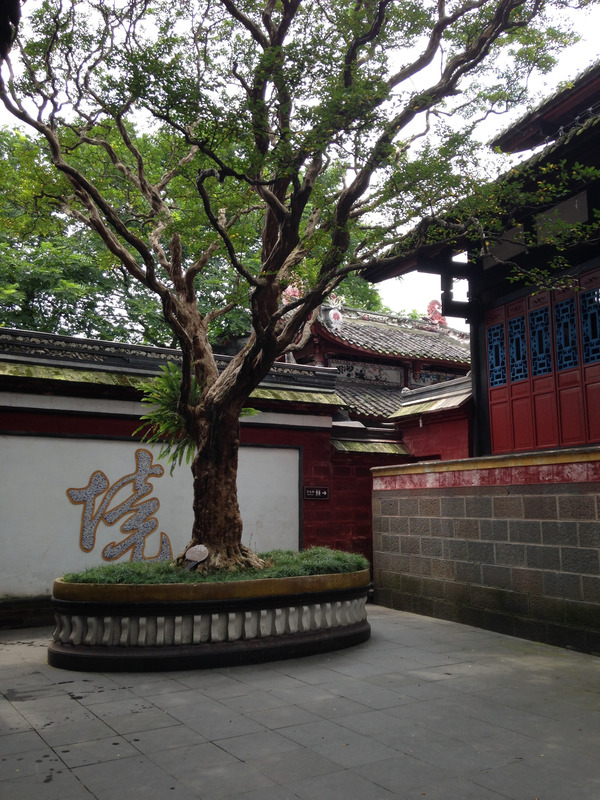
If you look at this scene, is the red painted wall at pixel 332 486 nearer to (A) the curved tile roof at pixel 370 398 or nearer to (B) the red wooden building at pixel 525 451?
(B) the red wooden building at pixel 525 451

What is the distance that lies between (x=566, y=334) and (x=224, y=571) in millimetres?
5598

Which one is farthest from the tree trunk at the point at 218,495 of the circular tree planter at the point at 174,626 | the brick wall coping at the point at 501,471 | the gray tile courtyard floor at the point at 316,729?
the brick wall coping at the point at 501,471

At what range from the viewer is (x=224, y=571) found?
22.5 ft

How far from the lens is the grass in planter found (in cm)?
638

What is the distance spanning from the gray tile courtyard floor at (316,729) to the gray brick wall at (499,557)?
0.56 m

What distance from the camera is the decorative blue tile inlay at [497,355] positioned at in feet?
33.2

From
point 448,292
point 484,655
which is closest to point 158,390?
point 484,655

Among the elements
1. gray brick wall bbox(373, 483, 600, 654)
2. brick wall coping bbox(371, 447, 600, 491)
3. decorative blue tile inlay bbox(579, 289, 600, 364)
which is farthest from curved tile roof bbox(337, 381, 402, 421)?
decorative blue tile inlay bbox(579, 289, 600, 364)

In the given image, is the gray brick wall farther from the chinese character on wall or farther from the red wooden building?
the chinese character on wall

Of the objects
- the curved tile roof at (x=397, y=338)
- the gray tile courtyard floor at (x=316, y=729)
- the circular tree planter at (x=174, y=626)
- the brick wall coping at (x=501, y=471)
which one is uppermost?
the curved tile roof at (x=397, y=338)

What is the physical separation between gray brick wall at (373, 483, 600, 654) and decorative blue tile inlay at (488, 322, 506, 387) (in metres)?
2.49

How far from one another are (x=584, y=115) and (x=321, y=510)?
23.6ft

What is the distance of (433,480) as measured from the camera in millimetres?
8648

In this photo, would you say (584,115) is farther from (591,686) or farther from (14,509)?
(14,509)
